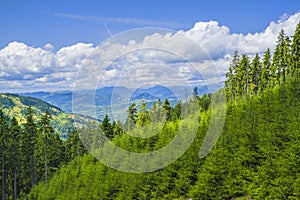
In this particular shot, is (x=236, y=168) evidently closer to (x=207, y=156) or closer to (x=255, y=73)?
(x=207, y=156)

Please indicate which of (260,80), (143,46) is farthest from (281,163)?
(260,80)

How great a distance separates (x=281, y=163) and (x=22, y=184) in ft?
203

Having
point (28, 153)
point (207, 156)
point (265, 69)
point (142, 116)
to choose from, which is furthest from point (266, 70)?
point (28, 153)

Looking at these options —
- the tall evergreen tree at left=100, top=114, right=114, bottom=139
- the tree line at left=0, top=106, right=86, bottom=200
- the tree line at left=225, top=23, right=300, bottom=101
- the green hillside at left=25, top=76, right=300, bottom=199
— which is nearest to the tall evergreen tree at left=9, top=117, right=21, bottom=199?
the tree line at left=0, top=106, right=86, bottom=200

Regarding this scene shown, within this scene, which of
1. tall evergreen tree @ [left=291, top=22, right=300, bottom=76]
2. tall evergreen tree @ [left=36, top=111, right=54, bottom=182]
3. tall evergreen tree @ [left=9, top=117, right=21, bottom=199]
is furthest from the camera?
tall evergreen tree @ [left=9, top=117, right=21, bottom=199]

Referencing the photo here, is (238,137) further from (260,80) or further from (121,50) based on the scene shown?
(260,80)

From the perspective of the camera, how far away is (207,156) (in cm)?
5084

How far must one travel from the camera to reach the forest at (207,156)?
41656mm

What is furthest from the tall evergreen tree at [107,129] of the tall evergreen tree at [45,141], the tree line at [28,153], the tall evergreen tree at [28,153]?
the tall evergreen tree at [28,153]

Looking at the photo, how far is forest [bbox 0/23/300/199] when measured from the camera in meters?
41.7

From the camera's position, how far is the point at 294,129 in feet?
134

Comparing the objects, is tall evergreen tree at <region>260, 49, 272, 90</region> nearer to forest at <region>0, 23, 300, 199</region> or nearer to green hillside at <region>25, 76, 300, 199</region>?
forest at <region>0, 23, 300, 199</region>

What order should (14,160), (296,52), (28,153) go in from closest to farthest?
1. (296,52)
2. (14,160)
3. (28,153)

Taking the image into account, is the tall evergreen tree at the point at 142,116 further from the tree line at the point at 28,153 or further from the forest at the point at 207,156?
the tree line at the point at 28,153
